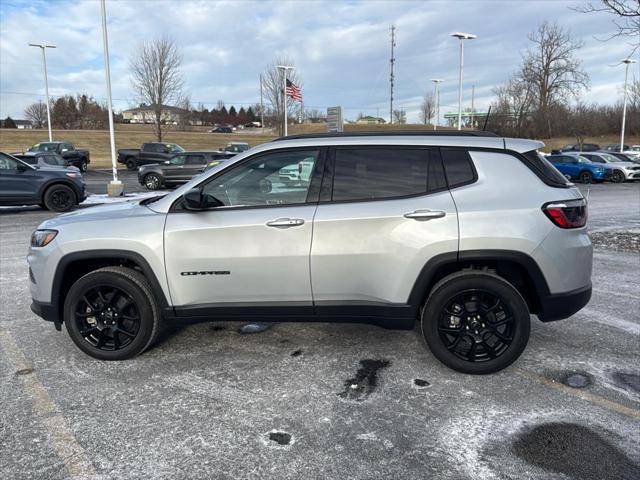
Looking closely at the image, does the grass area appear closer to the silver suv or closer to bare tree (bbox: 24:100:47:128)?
bare tree (bbox: 24:100:47:128)

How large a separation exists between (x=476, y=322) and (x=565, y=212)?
100cm

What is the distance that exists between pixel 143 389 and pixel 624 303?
4980mm

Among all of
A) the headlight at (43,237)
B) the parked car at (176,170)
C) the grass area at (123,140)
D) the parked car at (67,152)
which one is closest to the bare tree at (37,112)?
the grass area at (123,140)

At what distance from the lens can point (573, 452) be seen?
9.09 feet

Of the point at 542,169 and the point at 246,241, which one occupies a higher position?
the point at 542,169

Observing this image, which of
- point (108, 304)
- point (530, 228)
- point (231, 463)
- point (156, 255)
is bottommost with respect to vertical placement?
point (231, 463)

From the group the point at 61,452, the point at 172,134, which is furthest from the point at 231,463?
the point at 172,134

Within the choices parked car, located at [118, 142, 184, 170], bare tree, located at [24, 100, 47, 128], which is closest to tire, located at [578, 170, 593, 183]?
parked car, located at [118, 142, 184, 170]

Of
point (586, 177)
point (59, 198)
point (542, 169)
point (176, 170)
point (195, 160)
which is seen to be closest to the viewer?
point (542, 169)

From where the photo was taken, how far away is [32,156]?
21406 mm

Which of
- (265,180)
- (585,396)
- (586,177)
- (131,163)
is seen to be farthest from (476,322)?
(131,163)

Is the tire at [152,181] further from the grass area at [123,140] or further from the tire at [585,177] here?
the grass area at [123,140]

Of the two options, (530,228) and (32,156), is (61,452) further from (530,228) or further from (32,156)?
(32,156)

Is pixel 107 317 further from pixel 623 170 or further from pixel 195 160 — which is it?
pixel 623 170
